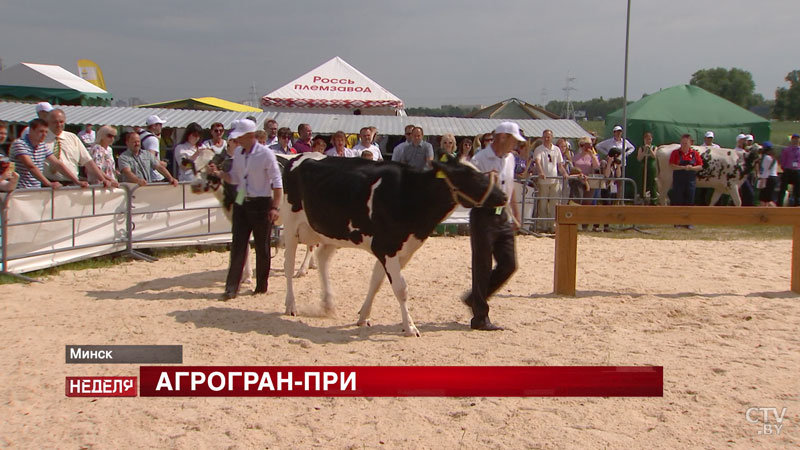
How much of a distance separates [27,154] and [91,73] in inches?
1054

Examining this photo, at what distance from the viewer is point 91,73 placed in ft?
106

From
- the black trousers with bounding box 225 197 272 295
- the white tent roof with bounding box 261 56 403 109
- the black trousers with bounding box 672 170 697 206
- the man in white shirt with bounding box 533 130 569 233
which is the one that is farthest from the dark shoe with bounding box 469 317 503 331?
the white tent roof with bounding box 261 56 403 109

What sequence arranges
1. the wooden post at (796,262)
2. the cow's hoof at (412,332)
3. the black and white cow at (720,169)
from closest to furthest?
Result: 1. the cow's hoof at (412,332)
2. the wooden post at (796,262)
3. the black and white cow at (720,169)

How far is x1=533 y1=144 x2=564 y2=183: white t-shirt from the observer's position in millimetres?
Result: 13336

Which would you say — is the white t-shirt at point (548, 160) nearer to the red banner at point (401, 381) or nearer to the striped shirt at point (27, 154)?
the red banner at point (401, 381)

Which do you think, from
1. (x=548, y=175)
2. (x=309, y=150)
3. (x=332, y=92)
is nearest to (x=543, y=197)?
(x=548, y=175)

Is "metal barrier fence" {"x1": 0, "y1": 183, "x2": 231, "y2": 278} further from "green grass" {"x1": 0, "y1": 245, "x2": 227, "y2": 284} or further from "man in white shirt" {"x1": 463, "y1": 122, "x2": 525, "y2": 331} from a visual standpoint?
"man in white shirt" {"x1": 463, "y1": 122, "x2": 525, "y2": 331}

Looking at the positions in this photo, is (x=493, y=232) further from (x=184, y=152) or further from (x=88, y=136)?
(x=88, y=136)

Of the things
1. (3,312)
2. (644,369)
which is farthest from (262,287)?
(644,369)

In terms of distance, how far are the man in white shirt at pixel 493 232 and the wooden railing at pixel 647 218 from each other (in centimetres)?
166

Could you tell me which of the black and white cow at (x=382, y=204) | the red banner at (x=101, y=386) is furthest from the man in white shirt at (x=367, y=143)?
the red banner at (x=101, y=386)

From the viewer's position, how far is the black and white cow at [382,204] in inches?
241

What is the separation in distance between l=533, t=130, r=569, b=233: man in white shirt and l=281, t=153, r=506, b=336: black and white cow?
281 inches

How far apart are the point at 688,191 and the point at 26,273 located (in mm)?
12736
